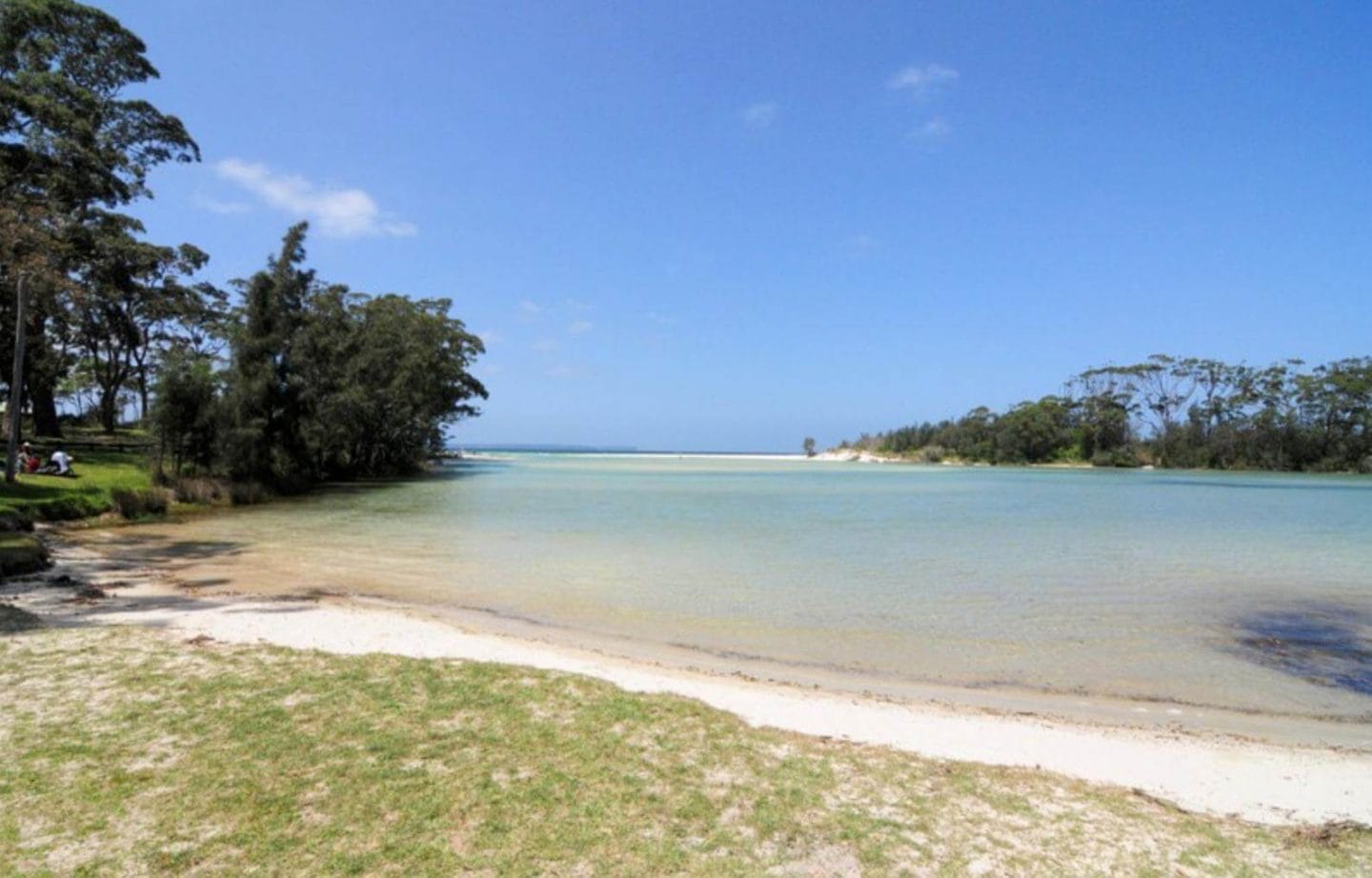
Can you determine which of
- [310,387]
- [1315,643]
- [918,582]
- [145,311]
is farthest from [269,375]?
[1315,643]

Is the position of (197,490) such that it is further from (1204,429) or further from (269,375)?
(1204,429)

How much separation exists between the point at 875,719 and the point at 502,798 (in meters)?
3.25

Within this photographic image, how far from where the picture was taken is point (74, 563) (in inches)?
428

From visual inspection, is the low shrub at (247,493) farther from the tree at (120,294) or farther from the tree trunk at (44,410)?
the tree trunk at (44,410)

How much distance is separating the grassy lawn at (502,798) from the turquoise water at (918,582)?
10.7ft

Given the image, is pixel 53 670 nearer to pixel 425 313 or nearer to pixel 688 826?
pixel 688 826

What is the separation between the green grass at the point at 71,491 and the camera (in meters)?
15.0

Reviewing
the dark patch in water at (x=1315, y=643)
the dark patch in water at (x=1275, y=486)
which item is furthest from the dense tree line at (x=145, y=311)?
the dark patch in water at (x=1275, y=486)

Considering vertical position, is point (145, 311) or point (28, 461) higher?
point (145, 311)

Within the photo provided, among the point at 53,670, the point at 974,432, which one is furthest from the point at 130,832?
the point at 974,432

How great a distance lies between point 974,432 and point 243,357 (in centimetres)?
9017

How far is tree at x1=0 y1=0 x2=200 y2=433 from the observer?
59.4 ft

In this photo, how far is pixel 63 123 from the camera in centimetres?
1859

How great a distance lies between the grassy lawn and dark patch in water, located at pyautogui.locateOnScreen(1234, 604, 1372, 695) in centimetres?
494
